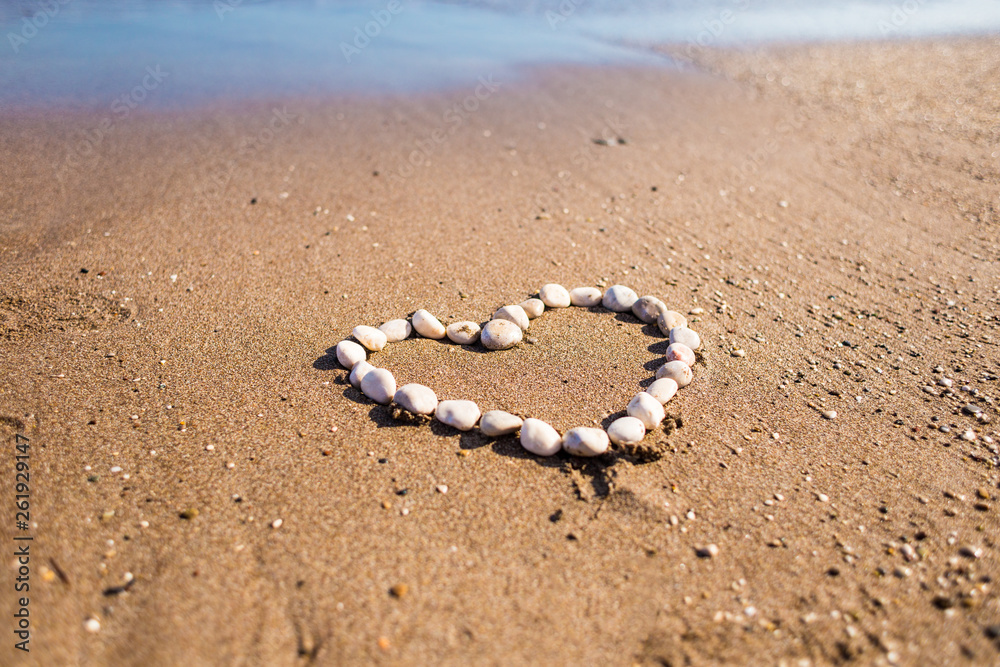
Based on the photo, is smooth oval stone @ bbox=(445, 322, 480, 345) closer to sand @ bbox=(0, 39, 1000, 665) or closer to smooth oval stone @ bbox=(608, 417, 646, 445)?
sand @ bbox=(0, 39, 1000, 665)

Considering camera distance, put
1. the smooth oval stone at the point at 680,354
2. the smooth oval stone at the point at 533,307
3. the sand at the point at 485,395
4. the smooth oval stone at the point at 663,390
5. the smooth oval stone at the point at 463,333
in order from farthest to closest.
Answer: the smooth oval stone at the point at 533,307, the smooth oval stone at the point at 463,333, the smooth oval stone at the point at 680,354, the smooth oval stone at the point at 663,390, the sand at the point at 485,395

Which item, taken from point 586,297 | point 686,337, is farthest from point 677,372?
point 586,297

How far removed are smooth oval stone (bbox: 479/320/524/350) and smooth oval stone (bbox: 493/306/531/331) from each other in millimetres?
79

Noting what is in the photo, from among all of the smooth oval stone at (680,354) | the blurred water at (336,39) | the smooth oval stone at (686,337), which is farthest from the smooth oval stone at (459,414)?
the blurred water at (336,39)

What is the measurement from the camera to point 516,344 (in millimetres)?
3803

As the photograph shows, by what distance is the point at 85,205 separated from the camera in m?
4.95

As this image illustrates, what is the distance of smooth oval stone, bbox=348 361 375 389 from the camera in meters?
3.42

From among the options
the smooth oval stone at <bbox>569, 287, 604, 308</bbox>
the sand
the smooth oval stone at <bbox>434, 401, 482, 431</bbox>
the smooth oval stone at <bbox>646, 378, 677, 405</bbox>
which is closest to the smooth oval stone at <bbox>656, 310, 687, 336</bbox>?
the sand

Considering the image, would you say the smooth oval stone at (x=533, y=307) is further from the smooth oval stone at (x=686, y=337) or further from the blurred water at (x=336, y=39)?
the blurred water at (x=336, y=39)

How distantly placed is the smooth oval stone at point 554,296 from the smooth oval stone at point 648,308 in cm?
44

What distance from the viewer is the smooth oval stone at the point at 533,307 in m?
4.02

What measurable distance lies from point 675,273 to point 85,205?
4426mm

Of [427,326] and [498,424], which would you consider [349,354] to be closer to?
[427,326]

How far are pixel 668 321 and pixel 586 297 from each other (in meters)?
0.54
